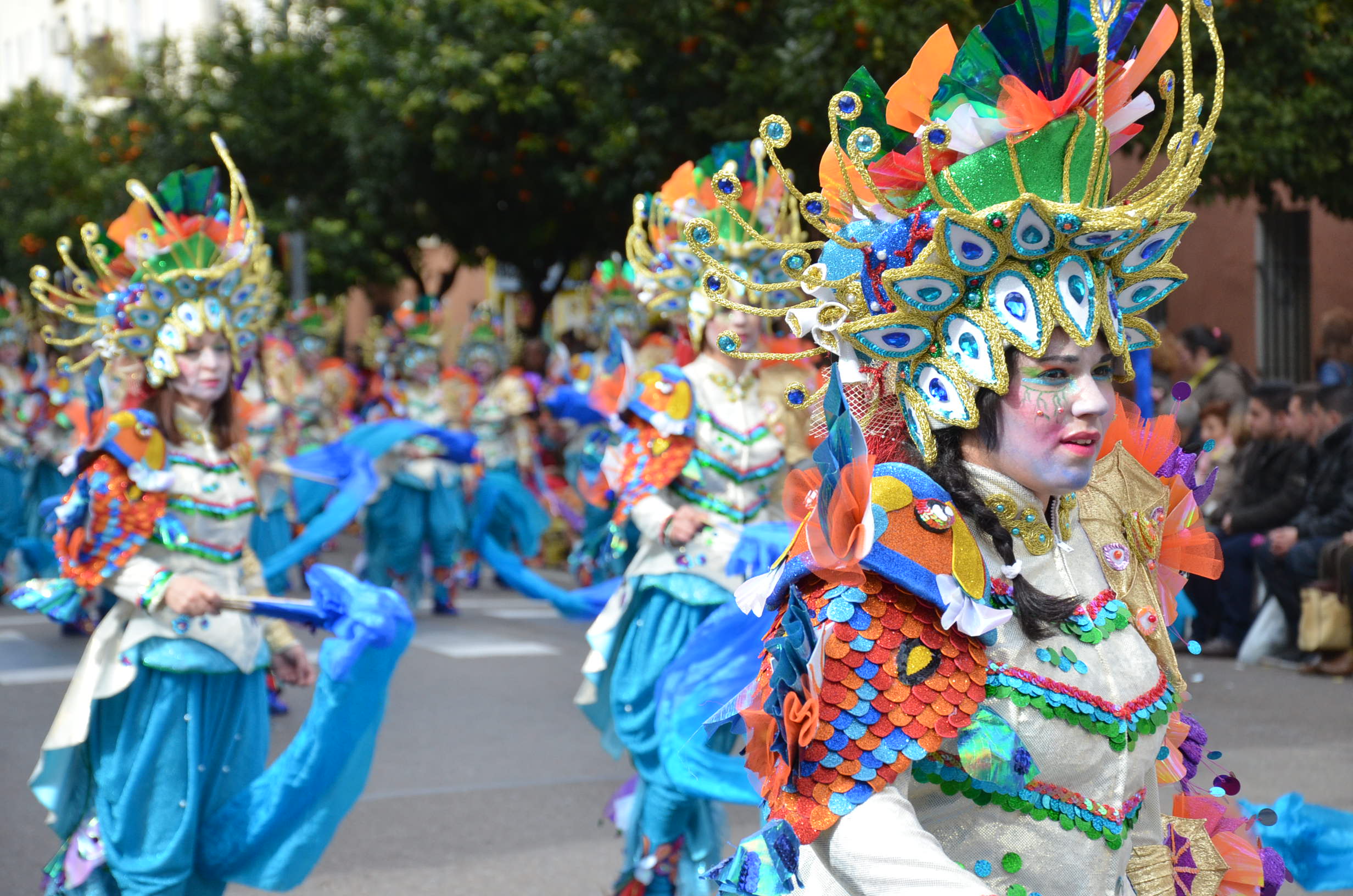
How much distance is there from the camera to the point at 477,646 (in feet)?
36.7

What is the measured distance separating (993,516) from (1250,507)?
7.86 metres

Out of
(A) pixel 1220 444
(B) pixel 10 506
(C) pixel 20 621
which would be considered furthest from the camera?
(B) pixel 10 506

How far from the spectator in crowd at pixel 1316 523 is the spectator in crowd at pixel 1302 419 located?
0.03 metres

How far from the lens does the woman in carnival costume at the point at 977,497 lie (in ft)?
6.94

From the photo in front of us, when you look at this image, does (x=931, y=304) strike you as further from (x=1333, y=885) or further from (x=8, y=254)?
(x=8, y=254)

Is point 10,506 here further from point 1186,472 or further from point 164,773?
point 1186,472

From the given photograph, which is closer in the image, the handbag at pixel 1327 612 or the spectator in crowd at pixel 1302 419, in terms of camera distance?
the handbag at pixel 1327 612

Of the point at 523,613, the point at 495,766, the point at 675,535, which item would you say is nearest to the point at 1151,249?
the point at 675,535

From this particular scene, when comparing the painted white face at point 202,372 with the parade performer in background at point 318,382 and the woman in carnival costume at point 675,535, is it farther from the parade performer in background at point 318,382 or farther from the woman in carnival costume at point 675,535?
the parade performer in background at point 318,382

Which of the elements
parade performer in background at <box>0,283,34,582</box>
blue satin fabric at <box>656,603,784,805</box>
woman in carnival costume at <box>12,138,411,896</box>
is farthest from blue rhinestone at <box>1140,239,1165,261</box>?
parade performer in background at <box>0,283,34,582</box>

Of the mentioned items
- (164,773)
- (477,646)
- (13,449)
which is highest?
(164,773)

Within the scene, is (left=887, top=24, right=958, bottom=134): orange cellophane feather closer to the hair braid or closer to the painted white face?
the hair braid

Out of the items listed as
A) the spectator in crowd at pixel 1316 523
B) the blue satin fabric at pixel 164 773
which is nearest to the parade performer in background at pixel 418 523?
the spectator in crowd at pixel 1316 523

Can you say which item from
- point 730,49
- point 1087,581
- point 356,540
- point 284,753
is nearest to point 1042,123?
point 1087,581
